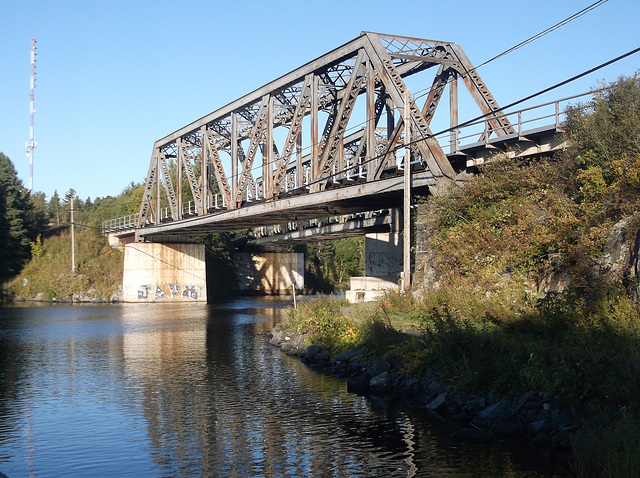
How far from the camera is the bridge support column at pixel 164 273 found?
81688 millimetres

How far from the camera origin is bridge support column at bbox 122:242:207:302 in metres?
81.7

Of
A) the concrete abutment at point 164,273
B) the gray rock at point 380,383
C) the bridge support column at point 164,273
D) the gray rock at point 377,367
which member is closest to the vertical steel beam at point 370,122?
the gray rock at point 377,367

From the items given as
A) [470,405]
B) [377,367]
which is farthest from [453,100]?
[470,405]

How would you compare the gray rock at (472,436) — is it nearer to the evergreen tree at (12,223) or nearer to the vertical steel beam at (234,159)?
the vertical steel beam at (234,159)

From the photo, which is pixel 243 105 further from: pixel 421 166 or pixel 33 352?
pixel 33 352

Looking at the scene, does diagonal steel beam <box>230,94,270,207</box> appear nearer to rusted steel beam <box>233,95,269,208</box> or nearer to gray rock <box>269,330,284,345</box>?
rusted steel beam <box>233,95,269,208</box>

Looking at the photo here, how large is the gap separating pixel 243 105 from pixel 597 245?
141 ft

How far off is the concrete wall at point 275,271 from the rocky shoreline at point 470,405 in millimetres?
83526

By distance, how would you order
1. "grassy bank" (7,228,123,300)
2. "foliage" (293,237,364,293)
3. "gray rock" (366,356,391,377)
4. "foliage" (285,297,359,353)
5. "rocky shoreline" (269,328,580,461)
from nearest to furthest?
"rocky shoreline" (269,328,580,461)
"gray rock" (366,356,391,377)
"foliage" (285,297,359,353)
"grassy bank" (7,228,123,300)
"foliage" (293,237,364,293)

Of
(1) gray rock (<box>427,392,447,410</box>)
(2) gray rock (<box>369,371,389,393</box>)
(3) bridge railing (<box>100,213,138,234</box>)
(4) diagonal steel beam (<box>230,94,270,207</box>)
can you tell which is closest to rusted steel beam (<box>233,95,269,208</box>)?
(4) diagonal steel beam (<box>230,94,270,207</box>)

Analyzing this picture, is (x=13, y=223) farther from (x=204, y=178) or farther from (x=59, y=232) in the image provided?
(x=204, y=178)

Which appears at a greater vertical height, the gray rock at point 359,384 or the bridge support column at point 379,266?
the bridge support column at point 379,266

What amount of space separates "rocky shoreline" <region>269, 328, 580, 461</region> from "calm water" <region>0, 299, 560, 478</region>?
678 millimetres

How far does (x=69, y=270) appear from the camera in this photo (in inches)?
3563
